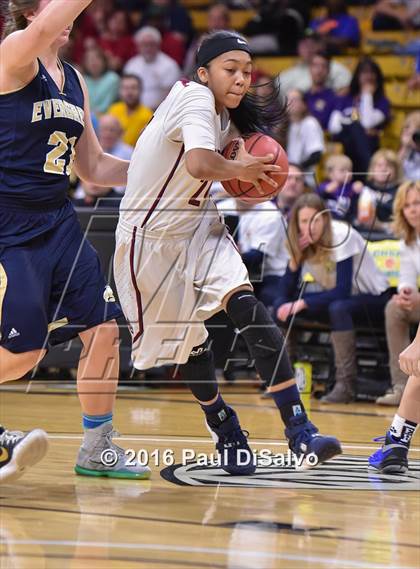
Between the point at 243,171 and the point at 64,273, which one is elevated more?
the point at 243,171

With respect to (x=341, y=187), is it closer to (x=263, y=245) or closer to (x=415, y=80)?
(x=263, y=245)

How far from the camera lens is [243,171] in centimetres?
455

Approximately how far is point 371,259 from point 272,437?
2577 millimetres

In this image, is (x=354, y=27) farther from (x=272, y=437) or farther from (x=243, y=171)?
(x=243, y=171)

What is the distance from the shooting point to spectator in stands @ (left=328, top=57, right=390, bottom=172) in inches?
423

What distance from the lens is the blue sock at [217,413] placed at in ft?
16.4

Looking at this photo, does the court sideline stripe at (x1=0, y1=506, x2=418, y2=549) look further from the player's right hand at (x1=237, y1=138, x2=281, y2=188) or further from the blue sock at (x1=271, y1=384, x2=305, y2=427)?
the player's right hand at (x1=237, y1=138, x2=281, y2=188)

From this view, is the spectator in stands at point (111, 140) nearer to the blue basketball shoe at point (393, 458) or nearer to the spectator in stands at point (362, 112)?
the spectator in stands at point (362, 112)

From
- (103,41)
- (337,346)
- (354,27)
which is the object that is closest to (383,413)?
(337,346)

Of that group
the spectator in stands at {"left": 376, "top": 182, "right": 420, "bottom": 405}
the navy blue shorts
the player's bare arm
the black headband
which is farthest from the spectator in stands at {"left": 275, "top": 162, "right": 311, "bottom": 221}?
the player's bare arm

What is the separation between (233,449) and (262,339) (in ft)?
1.94

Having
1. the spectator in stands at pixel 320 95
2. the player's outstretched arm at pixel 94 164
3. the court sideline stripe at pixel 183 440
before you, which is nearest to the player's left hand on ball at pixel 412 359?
the court sideline stripe at pixel 183 440

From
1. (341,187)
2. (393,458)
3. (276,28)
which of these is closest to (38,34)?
(393,458)

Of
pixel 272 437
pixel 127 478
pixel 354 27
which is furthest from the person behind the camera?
pixel 354 27
